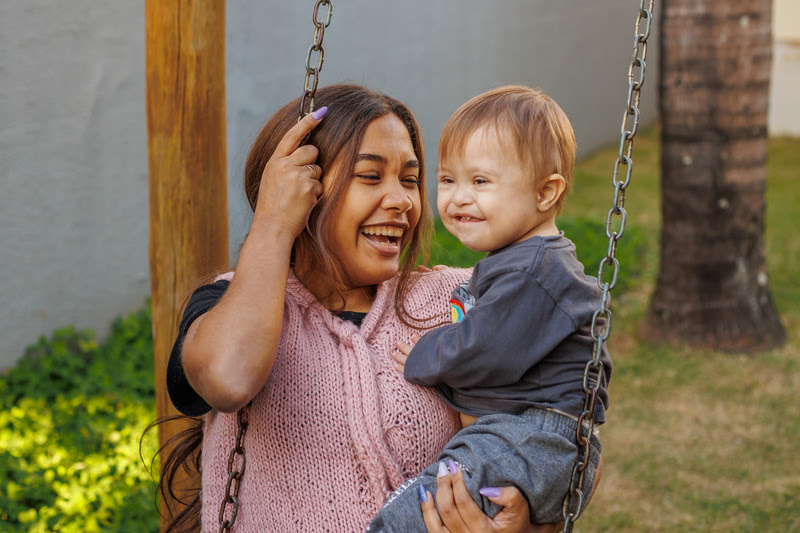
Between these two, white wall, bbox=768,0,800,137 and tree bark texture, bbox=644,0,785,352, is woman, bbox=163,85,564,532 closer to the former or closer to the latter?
tree bark texture, bbox=644,0,785,352

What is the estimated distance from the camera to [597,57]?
13.9 meters

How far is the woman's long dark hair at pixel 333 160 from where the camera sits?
2346mm

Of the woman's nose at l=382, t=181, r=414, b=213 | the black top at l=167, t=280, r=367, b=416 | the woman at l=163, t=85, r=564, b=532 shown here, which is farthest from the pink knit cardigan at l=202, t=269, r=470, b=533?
the woman's nose at l=382, t=181, r=414, b=213

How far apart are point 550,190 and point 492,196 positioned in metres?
0.16

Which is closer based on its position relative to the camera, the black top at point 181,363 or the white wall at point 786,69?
the black top at point 181,363

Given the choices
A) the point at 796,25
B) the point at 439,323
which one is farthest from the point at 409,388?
the point at 796,25

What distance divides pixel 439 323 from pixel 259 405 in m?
0.56

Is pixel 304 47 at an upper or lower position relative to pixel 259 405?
upper

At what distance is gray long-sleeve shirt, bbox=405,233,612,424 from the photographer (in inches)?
81.5

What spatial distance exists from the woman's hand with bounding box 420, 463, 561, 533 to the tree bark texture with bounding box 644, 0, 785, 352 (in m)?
4.51

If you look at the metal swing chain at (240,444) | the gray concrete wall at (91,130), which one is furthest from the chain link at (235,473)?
the gray concrete wall at (91,130)

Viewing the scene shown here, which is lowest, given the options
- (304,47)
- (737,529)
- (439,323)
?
(737,529)

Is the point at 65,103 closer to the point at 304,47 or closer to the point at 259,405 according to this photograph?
the point at 304,47

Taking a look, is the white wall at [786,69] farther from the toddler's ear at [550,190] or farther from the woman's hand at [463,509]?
the woman's hand at [463,509]
